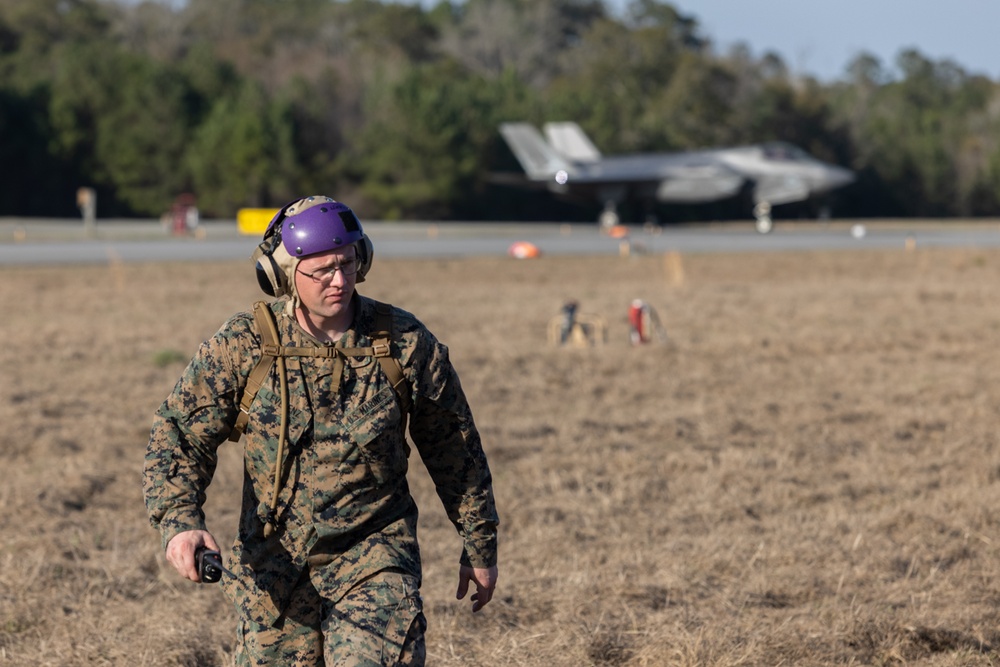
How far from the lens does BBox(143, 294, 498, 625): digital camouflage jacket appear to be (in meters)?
3.57

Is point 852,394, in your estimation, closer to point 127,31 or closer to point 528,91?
point 528,91

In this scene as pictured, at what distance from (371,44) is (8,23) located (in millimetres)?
28781

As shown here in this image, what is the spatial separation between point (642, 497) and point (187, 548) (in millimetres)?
5583

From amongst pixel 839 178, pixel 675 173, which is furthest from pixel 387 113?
pixel 839 178

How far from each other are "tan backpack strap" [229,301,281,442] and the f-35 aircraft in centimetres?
5179

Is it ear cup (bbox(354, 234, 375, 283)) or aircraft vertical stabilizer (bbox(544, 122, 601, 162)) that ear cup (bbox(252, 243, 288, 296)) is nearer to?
ear cup (bbox(354, 234, 375, 283))

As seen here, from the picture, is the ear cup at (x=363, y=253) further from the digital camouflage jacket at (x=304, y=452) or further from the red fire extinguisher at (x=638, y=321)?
the red fire extinguisher at (x=638, y=321)

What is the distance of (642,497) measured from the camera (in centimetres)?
863

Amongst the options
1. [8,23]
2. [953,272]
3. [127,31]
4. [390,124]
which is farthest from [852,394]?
[127,31]

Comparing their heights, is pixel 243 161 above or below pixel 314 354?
above

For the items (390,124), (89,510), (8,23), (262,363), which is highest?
(8,23)

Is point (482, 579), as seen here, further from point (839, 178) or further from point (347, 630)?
point (839, 178)

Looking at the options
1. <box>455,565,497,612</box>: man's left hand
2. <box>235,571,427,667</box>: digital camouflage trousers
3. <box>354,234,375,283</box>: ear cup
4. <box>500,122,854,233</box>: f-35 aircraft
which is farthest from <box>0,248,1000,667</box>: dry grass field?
<box>500,122,854,233</box>: f-35 aircraft

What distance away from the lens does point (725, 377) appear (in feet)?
45.9
